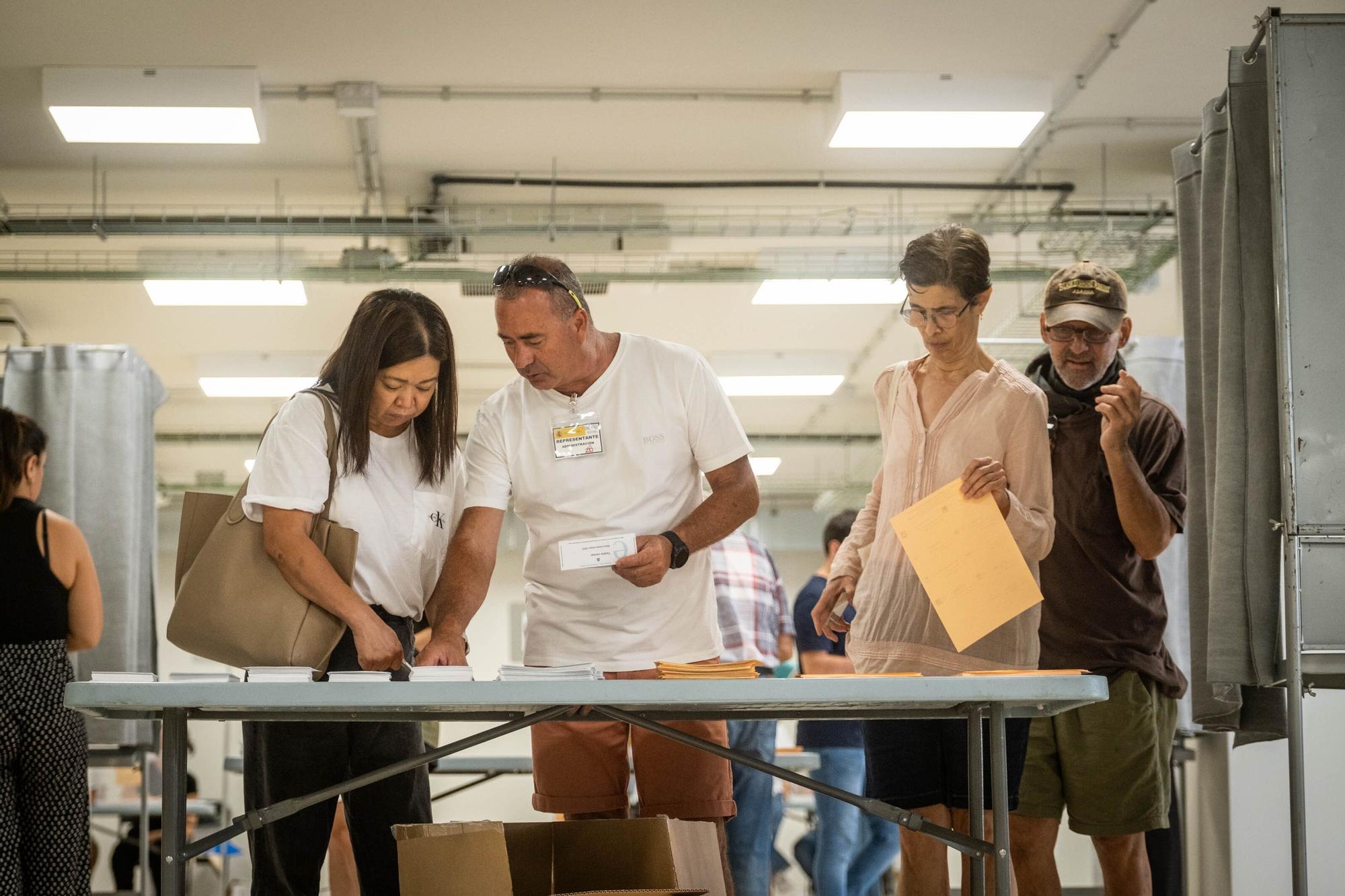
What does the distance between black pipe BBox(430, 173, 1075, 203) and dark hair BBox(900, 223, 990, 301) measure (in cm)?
430

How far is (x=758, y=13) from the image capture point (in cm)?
491

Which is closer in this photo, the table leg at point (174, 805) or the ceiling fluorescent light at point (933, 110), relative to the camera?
the table leg at point (174, 805)

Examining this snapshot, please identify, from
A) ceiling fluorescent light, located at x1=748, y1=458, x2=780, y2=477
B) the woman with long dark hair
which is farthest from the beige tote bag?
ceiling fluorescent light, located at x1=748, y1=458, x2=780, y2=477

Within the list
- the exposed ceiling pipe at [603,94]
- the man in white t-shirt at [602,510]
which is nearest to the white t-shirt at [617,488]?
the man in white t-shirt at [602,510]

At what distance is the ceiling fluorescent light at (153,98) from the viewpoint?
16.8 ft

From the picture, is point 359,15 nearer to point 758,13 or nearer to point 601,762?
point 758,13

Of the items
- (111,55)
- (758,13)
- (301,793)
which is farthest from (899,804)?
(111,55)

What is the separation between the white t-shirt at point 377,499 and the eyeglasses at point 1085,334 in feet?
3.93

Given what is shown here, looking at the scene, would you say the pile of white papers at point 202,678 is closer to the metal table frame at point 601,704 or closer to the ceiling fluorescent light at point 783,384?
the metal table frame at point 601,704

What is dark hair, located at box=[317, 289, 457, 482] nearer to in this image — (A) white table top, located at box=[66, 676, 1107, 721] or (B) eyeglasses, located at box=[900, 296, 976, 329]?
(A) white table top, located at box=[66, 676, 1107, 721]

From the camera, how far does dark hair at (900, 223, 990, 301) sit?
2.28 m

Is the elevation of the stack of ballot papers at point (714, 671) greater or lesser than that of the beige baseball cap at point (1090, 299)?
lesser

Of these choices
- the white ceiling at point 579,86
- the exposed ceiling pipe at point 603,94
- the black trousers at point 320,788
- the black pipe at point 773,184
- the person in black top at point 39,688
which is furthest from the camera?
the black pipe at point 773,184

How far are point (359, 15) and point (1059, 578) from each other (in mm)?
3591
